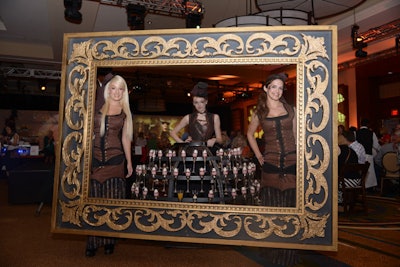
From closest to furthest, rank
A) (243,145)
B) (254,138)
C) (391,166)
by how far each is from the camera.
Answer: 1. (254,138)
2. (243,145)
3. (391,166)

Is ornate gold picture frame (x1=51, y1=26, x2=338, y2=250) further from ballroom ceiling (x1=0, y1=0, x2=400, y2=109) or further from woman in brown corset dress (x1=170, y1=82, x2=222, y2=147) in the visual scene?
ballroom ceiling (x1=0, y1=0, x2=400, y2=109)

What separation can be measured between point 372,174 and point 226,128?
5422mm

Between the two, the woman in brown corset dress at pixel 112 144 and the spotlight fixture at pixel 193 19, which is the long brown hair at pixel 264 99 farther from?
the spotlight fixture at pixel 193 19

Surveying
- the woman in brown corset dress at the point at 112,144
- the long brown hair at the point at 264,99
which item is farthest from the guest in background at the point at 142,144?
the long brown hair at the point at 264,99

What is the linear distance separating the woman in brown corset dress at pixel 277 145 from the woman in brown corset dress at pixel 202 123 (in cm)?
62

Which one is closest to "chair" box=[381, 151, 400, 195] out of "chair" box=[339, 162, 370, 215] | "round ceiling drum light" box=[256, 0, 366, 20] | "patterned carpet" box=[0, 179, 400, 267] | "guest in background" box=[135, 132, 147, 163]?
"chair" box=[339, 162, 370, 215]

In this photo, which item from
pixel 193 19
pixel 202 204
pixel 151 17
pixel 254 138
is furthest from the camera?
pixel 151 17

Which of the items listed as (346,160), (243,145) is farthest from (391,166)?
(243,145)

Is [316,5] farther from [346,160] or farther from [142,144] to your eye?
[142,144]

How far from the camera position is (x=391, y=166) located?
6.98m

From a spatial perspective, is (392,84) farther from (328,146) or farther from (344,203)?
(328,146)

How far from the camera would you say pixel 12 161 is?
8688 millimetres

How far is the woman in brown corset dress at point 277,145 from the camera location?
237cm

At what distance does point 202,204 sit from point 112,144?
3.45ft
